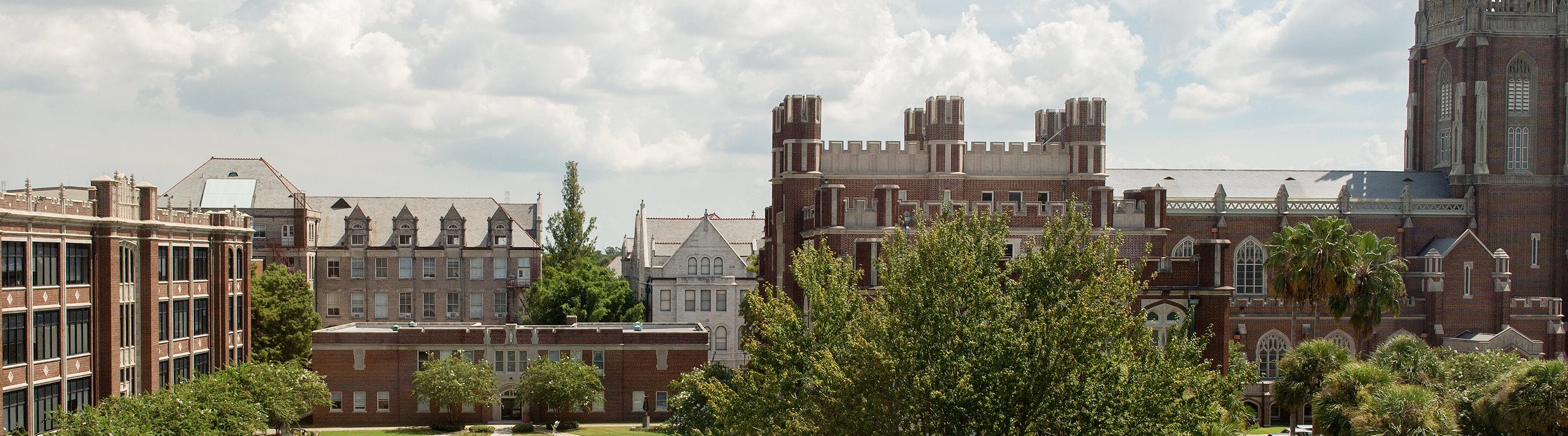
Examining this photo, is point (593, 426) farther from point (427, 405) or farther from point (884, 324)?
point (884, 324)

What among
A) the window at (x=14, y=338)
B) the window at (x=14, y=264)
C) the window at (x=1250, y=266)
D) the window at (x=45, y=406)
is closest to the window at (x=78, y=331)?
the window at (x=45, y=406)

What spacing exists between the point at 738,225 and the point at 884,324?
84.5 m

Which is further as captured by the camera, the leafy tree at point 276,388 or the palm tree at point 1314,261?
the leafy tree at point 276,388

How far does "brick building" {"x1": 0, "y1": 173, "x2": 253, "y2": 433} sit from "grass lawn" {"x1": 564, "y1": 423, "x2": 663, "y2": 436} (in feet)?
59.4

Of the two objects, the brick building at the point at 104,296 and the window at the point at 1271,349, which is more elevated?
the brick building at the point at 104,296

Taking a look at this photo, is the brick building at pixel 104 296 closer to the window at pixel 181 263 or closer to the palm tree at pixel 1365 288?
the window at pixel 181 263

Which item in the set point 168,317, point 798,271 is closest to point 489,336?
point 168,317

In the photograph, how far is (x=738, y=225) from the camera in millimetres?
109688

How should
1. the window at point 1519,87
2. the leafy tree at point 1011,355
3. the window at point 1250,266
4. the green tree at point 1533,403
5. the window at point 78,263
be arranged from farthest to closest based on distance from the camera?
1. the window at point 1519,87
2. the window at point 1250,266
3. the window at point 78,263
4. the green tree at point 1533,403
5. the leafy tree at point 1011,355

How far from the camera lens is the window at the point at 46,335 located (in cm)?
4781

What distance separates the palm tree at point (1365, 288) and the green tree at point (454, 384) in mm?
40452

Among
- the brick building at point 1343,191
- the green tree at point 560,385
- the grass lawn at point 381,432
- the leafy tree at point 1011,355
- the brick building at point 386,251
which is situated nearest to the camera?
the leafy tree at point 1011,355

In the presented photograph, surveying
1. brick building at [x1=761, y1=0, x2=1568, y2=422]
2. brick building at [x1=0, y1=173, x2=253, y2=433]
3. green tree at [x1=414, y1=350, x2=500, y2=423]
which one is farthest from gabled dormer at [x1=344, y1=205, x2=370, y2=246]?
brick building at [x1=761, y1=0, x2=1568, y2=422]

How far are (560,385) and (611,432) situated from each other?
3.50m
